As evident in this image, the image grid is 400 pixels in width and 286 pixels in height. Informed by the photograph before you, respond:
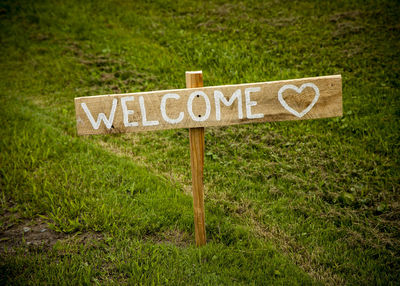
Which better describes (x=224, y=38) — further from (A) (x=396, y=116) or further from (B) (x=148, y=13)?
(A) (x=396, y=116)

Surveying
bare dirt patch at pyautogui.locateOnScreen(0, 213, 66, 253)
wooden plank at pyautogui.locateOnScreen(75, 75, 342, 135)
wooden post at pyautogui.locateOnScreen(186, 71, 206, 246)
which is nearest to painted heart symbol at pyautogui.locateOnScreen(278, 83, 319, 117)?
wooden plank at pyautogui.locateOnScreen(75, 75, 342, 135)

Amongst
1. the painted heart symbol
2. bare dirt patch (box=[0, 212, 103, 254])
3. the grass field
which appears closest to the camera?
the painted heart symbol

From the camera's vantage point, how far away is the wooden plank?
2.22m

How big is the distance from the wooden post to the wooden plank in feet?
0.30

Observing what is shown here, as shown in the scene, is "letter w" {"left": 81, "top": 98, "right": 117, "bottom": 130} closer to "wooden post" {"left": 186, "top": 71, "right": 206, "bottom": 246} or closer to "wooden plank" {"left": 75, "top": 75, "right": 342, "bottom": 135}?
"wooden plank" {"left": 75, "top": 75, "right": 342, "bottom": 135}

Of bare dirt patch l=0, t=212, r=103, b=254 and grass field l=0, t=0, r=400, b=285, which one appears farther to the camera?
bare dirt patch l=0, t=212, r=103, b=254

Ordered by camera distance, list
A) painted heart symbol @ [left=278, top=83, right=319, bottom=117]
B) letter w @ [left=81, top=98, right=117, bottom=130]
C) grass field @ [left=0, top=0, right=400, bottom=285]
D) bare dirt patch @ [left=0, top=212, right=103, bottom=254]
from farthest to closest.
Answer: bare dirt patch @ [left=0, top=212, right=103, bottom=254] < grass field @ [left=0, top=0, right=400, bottom=285] < letter w @ [left=81, top=98, right=117, bottom=130] < painted heart symbol @ [left=278, top=83, right=319, bottom=117]

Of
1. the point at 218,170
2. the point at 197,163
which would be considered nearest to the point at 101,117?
the point at 197,163

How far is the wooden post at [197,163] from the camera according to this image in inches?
91.0

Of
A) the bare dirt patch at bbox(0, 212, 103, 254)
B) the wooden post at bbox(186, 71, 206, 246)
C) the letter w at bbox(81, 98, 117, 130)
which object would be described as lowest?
the bare dirt patch at bbox(0, 212, 103, 254)

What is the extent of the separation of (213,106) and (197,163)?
52cm

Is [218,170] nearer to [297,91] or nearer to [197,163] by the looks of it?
[197,163]

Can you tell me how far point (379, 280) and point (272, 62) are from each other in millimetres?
4602

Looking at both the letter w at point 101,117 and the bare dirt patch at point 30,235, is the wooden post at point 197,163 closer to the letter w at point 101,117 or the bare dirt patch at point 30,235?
the letter w at point 101,117
